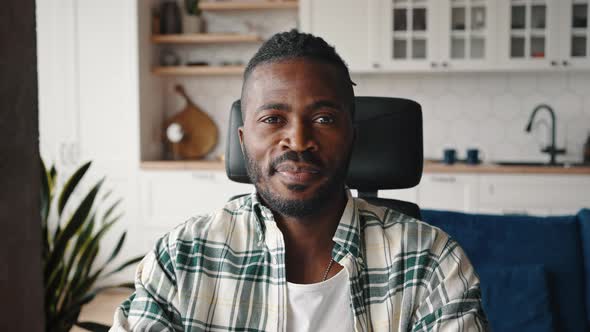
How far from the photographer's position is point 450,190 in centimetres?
354

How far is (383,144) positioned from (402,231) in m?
0.35

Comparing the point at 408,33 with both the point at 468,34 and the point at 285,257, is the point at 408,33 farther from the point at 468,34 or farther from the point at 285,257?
the point at 285,257

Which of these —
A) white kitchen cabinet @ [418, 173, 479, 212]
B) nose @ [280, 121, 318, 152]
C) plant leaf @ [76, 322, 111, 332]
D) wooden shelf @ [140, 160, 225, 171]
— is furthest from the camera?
wooden shelf @ [140, 160, 225, 171]

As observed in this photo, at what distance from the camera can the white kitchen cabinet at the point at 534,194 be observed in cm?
341

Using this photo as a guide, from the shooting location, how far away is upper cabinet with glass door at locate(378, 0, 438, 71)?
12.3ft

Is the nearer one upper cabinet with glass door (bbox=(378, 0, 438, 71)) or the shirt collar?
the shirt collar

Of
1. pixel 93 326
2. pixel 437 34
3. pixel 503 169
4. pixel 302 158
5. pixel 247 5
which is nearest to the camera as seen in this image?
pixel 302 158

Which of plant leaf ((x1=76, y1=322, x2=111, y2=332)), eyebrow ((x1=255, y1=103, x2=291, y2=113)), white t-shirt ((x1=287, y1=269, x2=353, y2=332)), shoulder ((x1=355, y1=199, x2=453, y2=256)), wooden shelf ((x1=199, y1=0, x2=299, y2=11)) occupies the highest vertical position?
wooden shelf ((x1=199, y1=0, x2=299, y2=11))

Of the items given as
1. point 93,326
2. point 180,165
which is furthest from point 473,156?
point 93,326

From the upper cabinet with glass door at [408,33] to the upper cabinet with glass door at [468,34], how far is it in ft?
0.23

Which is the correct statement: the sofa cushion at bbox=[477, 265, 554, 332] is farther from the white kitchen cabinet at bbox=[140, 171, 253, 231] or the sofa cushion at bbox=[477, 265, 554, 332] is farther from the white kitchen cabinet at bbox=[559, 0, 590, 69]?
the white kitchen cabinet at bbox=[559, 0, 590, 69]

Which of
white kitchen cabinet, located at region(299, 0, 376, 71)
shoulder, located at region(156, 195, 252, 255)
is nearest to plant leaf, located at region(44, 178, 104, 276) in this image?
shoulder, located at region(156, 195, 252, 255)

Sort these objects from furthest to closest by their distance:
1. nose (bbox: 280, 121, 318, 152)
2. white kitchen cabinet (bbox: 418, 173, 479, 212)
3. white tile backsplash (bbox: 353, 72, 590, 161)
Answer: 1. white tile backsplash (bbox: 353, 72, 590, 161)
2. white kitchen cabinet (bbox: 418, 173, 479, 212)
3. nose (bbox: 280, 121, 318, 152)

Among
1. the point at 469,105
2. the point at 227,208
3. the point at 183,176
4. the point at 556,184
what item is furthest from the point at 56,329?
the point at 469,105
